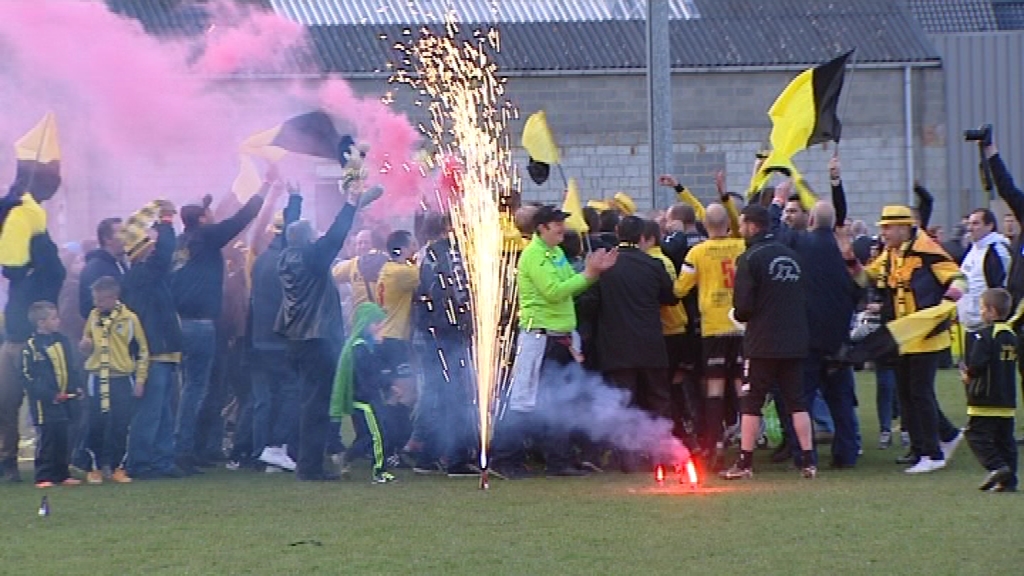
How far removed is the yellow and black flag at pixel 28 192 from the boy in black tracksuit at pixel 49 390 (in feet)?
1.56

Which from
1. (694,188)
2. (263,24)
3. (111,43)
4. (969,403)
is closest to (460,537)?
(969,403)

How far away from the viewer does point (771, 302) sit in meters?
13.1

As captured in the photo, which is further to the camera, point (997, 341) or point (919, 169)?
point (919, 169)

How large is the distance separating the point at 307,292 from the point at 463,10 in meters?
17.7

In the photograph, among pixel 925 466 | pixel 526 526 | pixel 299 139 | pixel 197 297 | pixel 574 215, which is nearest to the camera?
pixel 526 526

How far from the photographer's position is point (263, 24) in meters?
17.8

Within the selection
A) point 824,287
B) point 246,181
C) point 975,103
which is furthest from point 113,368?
point 975,103

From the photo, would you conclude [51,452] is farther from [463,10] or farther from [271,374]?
[463,10]

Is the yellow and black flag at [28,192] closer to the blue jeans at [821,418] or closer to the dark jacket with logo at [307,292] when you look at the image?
the dark jacket with logo at [307,292]

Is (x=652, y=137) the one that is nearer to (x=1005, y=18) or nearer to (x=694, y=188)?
(x=694, y=188)

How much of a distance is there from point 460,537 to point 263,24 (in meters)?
8.60

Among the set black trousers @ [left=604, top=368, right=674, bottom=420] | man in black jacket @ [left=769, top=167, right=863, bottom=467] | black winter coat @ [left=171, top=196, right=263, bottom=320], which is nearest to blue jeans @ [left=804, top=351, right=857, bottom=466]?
man in black jacket @ [left=769, top=167, right=863, bottom=467]

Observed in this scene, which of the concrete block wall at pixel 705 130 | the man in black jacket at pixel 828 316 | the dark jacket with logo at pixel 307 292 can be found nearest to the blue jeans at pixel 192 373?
the dark jacket with logo at pixel 307 292

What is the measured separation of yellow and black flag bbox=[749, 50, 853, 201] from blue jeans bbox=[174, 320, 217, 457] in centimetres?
491
